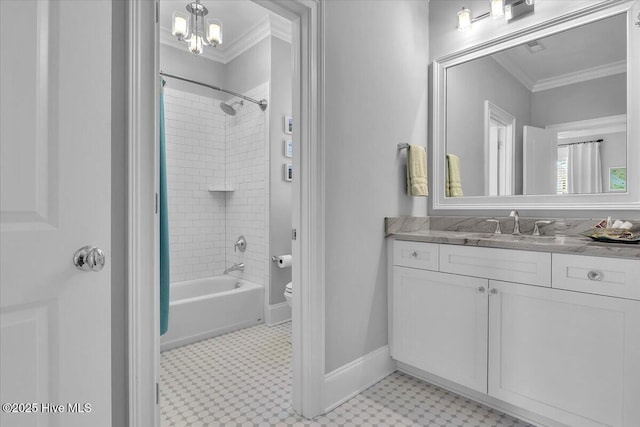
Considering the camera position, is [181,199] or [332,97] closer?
[332,97]

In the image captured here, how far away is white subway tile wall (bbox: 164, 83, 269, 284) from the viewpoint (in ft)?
11.1

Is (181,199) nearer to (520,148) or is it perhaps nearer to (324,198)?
(324,198)

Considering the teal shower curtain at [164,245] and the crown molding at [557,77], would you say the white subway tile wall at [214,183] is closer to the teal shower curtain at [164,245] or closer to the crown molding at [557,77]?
the teal shower curtain at [164,245]

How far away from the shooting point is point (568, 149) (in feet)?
6.64

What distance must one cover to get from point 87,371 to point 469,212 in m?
2.29

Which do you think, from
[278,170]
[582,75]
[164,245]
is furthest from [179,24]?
[582,75]

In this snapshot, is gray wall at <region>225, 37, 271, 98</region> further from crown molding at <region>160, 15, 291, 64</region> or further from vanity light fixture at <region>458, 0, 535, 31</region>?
vanity light fixture at <region>458, 0, 535, 31</region>

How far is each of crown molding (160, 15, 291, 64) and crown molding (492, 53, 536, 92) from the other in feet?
6.25

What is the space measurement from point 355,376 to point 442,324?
0.58m

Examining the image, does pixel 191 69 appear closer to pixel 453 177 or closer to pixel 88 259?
pixel 453 177

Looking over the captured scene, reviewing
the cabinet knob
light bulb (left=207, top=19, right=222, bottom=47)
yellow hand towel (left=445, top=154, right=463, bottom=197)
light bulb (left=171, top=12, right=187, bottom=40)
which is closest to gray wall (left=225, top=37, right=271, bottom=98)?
light bulb (left=207, top=19, right=222, bottom=47)

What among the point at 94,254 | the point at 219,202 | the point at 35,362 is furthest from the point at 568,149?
the point at 219,202

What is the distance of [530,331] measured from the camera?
162 cm

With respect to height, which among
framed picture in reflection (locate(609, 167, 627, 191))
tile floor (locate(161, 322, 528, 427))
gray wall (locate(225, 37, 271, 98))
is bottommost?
tile floor (locate(161, 322, 528, 427))
